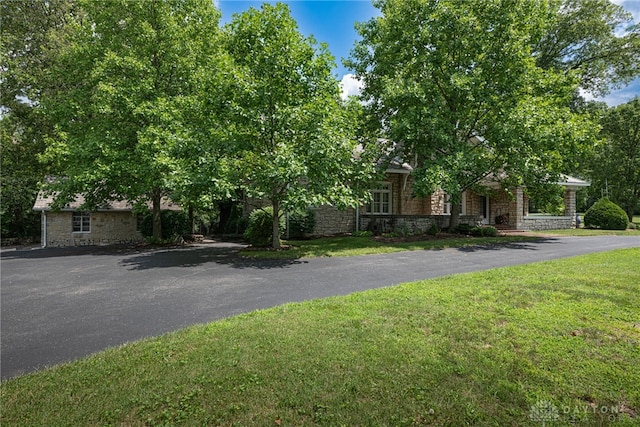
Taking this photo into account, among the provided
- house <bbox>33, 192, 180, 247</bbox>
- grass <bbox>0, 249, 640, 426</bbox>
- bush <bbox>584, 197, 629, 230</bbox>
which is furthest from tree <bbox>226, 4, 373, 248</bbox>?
bush <bbox>584, 197, 629, 230</bbox>

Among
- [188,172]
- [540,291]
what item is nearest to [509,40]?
[540,291]

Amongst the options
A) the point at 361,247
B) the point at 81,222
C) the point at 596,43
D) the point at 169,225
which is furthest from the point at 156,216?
the point at 596,43

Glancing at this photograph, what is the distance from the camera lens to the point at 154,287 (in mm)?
7242

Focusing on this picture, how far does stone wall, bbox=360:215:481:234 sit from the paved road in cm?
520

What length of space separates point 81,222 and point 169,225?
4.71 metres

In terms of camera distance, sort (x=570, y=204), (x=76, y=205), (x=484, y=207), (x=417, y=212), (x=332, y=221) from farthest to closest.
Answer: (x=484, y=207) → (x=570, y=204) → (x=417, y=212) → (x=332, y=221) → (x=76, y=205)

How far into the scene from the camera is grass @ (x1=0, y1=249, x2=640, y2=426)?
2.64 meters

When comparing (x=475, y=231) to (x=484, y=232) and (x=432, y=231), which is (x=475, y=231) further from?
(x=432, y=231)

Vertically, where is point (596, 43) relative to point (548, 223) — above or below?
above

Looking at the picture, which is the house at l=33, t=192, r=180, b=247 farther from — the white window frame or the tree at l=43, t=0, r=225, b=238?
the white window frame

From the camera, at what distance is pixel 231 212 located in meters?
21.8

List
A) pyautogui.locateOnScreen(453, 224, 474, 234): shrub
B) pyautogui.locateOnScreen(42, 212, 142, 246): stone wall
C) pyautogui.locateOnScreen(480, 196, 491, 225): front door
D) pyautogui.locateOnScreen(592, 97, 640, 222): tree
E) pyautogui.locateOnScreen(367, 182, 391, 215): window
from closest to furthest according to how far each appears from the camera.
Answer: pyautogui.locateOnScreen(42, 212, 142, 246): stone wall < pyautogui.locateOnScreen(453, 224, 474, 234): shrub < pyautogui.locateOnScreen(367, 182, 391, 215): window < pyautogui.locateOnScreen(480, 196, 491, 225): front door < pyautogui.locateOnScreen(592, 97, 640, 222): tree

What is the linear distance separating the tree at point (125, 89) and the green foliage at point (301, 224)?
6447 millimetres

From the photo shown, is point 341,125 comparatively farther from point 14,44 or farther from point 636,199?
point 636,199
